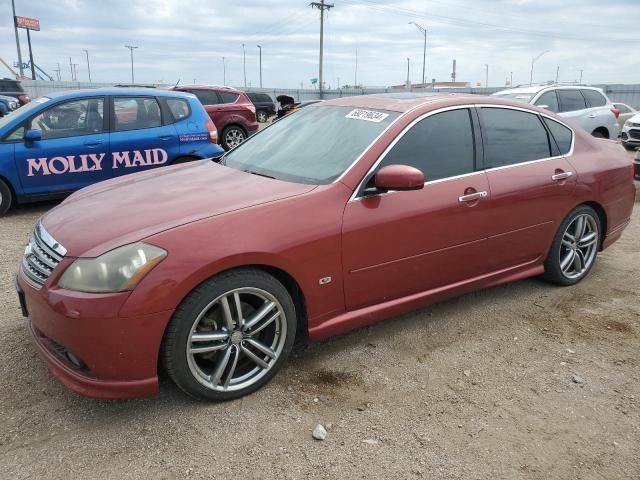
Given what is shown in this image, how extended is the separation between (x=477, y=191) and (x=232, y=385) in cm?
204

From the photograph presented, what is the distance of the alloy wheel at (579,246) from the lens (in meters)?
4.35

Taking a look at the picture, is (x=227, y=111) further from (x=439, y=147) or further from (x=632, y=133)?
(x=439, y=147)

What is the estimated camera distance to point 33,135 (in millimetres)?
6445

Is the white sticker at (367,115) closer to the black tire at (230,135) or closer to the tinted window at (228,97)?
the black tire at (230,135)

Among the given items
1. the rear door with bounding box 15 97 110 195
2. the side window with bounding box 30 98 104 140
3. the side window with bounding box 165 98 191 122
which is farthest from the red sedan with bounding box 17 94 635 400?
the side window with bounding box 165 98 191 122

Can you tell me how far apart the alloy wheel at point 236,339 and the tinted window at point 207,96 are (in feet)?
39.3

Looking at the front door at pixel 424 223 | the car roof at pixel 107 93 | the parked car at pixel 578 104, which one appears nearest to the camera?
the front door at pixel 424 223

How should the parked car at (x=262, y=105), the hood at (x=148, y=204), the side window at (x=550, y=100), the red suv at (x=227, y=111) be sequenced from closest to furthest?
1. the hood at (x=148, y=204)
2. the side window at (x=550, y=100)
3. the red suv at (x=227, y=111)
4. the parked car at (x=262, y=105)

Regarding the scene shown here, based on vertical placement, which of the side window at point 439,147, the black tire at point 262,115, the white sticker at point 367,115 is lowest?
the black tire at point 262,115

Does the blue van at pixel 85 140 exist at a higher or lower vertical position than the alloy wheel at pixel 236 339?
higher

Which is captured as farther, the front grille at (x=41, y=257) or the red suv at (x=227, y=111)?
the red suv at (x=227, y=111)

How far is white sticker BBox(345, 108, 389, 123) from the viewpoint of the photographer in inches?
138

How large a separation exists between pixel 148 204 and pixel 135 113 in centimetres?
475

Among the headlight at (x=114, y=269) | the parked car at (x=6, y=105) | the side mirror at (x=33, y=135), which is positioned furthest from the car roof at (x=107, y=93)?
the parked car at (x=6, y=105)
